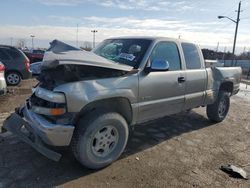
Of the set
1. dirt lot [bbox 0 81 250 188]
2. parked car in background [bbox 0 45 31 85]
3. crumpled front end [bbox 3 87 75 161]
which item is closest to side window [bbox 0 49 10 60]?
Result: parked car in background [bbox 0 45 31 85]

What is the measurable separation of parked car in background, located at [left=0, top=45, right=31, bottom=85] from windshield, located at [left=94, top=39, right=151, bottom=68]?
23.6 ft

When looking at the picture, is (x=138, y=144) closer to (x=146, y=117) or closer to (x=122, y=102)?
(x=146, y=117)

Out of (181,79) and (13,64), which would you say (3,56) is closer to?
(13,64)

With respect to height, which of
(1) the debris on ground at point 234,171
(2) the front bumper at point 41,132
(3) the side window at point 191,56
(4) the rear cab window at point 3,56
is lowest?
(1) the debris on ground at point 234,171

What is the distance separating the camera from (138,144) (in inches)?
207

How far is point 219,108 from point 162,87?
9.06 ft

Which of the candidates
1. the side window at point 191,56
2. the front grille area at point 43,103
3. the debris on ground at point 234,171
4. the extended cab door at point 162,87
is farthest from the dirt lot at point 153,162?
the side window at point 191,56

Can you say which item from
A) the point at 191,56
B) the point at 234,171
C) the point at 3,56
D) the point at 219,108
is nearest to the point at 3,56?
the point at 3,56

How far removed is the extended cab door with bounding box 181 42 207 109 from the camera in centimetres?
565

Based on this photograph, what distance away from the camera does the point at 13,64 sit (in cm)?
1167

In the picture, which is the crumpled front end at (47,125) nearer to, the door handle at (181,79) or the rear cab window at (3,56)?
the door handle at (181,79)

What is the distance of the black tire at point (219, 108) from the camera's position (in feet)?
22.7

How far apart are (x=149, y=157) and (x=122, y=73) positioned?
1.51 metres

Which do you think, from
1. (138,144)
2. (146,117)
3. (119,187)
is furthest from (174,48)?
(119,187)
